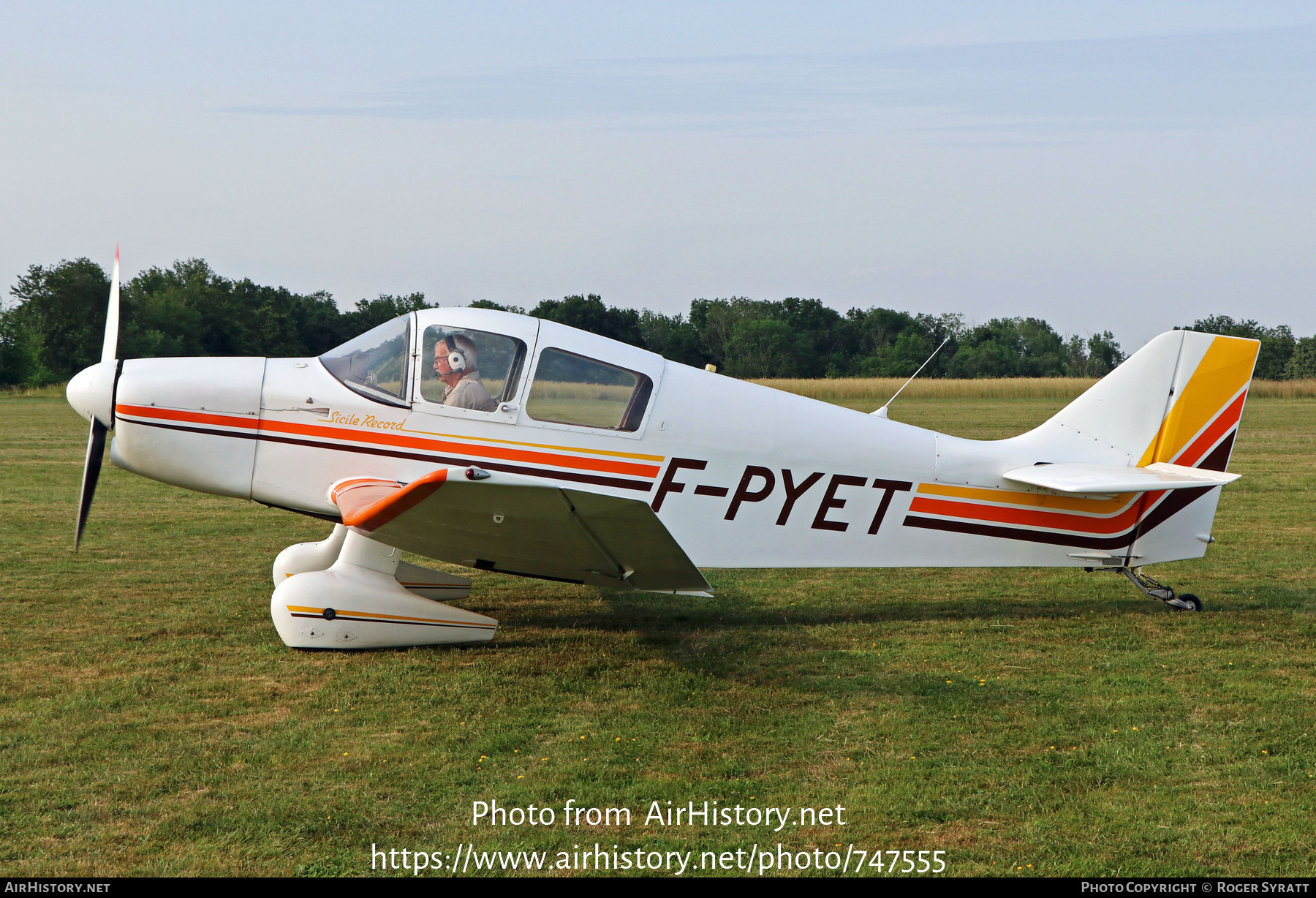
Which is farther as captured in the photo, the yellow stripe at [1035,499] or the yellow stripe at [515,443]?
the yellow stripe at [1035,499]

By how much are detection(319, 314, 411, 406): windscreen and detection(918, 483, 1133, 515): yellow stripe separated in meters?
3.43

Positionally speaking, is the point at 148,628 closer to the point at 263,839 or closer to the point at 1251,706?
the point at 263,839

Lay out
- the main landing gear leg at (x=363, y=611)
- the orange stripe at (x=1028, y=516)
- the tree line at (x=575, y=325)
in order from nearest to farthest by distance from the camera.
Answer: the main landing gear leg at (x=363, y=611), the orange stripe at (x=1028, y=516), the tree line at (x=575, y=325)

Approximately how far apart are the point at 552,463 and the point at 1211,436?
4612mm

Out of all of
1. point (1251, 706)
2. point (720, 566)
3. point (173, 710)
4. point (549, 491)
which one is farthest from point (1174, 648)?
point (173, 710)

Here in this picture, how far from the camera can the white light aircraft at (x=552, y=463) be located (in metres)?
5.80

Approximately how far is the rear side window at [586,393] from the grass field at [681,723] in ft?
4.81

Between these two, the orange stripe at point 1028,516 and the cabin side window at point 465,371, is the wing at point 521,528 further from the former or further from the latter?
the orange stripe at point 1028,516

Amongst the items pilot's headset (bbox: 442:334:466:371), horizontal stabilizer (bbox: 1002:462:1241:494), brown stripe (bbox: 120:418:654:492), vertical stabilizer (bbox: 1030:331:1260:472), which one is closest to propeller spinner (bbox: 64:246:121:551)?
brown stripe (bbox: 120:418:654:492)

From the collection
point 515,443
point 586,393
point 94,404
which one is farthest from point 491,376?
point 94,404

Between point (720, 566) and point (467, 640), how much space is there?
1.68 metres

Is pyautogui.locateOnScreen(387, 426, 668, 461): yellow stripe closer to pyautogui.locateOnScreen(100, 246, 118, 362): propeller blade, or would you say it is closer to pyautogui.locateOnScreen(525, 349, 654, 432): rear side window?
pyautogui.locateOnScreen(525, 349, 654, 432): rear side window

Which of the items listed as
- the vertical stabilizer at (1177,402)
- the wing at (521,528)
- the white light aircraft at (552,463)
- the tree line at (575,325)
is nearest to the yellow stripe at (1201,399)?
the vertical stabilizer at (1177,402)

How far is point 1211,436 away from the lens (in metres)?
6.74
